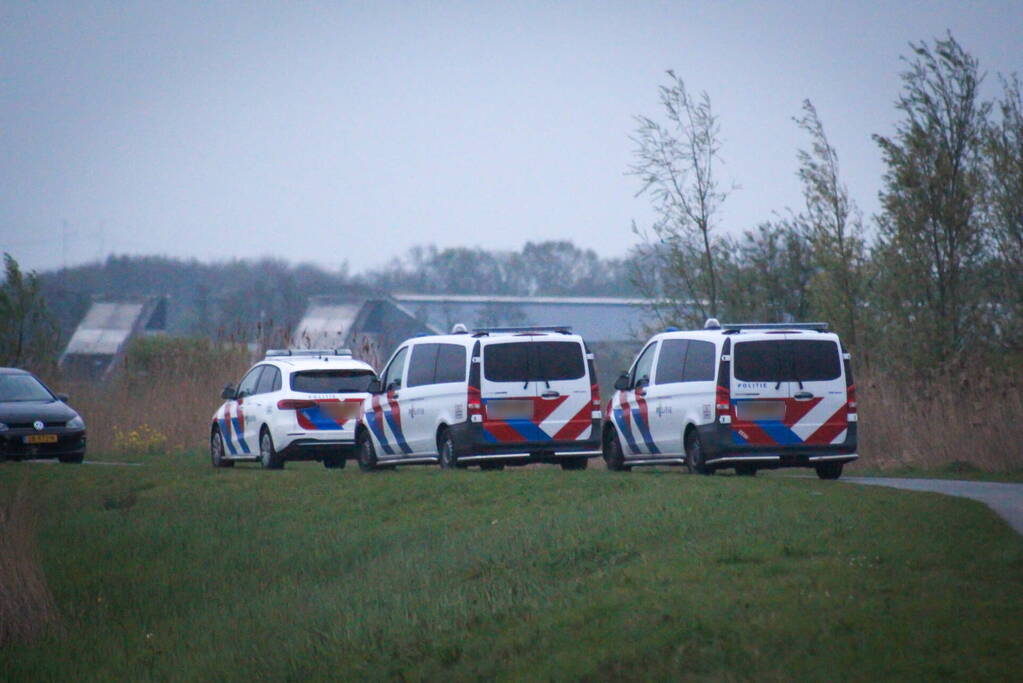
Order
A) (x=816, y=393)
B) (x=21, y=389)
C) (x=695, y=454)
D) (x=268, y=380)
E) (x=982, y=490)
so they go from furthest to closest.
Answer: (x=21, y=389), (x=268, y=380), (x=695, y=454), (x=816, y=393), (x=982, y=490)

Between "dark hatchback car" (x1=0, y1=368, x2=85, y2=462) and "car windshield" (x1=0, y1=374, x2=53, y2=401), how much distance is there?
2cm

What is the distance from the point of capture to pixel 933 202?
27.3 m

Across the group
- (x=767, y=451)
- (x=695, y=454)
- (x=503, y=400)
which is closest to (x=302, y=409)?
(x=503, y=400)

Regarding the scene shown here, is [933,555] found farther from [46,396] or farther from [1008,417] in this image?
[46,396]

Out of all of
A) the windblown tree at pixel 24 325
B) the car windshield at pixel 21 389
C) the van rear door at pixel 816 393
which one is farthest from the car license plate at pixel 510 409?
the windblown tree at pixel 24 325

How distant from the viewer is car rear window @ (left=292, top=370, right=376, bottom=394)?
23562 mm

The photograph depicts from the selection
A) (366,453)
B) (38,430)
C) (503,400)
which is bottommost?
(366,453)

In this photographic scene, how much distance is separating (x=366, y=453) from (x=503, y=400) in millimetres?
3200

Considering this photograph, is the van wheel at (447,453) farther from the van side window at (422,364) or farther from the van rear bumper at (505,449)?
the van side window at (422,364)

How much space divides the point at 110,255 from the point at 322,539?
80.7m

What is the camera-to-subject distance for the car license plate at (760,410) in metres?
18.7

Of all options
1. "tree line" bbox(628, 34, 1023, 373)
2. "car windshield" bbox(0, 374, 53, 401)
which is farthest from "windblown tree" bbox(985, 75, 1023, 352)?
"car windshield" bbox(0, 374, 53, 401)

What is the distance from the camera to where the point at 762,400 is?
61.5ft

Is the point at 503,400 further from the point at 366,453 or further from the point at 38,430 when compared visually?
the point at 38,430
